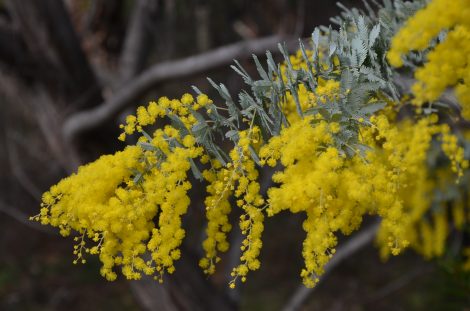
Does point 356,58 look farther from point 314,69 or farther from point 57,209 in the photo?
point 57,209

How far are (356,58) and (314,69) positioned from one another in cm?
8

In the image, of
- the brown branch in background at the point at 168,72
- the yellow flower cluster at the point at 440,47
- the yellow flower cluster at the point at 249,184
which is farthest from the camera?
the brown branch in background at the point at 168,72

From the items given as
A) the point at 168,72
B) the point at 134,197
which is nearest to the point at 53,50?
the point at 168,72

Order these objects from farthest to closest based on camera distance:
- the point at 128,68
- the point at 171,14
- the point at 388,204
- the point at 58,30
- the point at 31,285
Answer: the point at 31,285
the point at 171,14
the point at 128,68
the point at 58,30
the point at 388,204

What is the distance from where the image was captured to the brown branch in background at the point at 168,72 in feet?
7.69

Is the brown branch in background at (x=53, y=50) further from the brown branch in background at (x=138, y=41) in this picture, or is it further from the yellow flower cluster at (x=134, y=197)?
the yellow flower cluster at (x=134, y=197)

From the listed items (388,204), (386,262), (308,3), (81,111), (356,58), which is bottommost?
(386,262)

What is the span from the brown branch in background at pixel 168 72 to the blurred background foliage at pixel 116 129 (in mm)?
18

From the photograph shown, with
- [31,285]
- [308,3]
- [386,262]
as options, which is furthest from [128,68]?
[386,262]

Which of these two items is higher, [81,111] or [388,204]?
[81,111]

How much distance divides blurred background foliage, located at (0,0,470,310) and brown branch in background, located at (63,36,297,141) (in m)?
0.02

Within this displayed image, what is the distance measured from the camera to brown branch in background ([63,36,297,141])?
2.34 m

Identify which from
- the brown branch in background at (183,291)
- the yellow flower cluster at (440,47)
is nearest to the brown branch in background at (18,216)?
the brown branch in background at (183,291)

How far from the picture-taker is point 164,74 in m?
2.48
